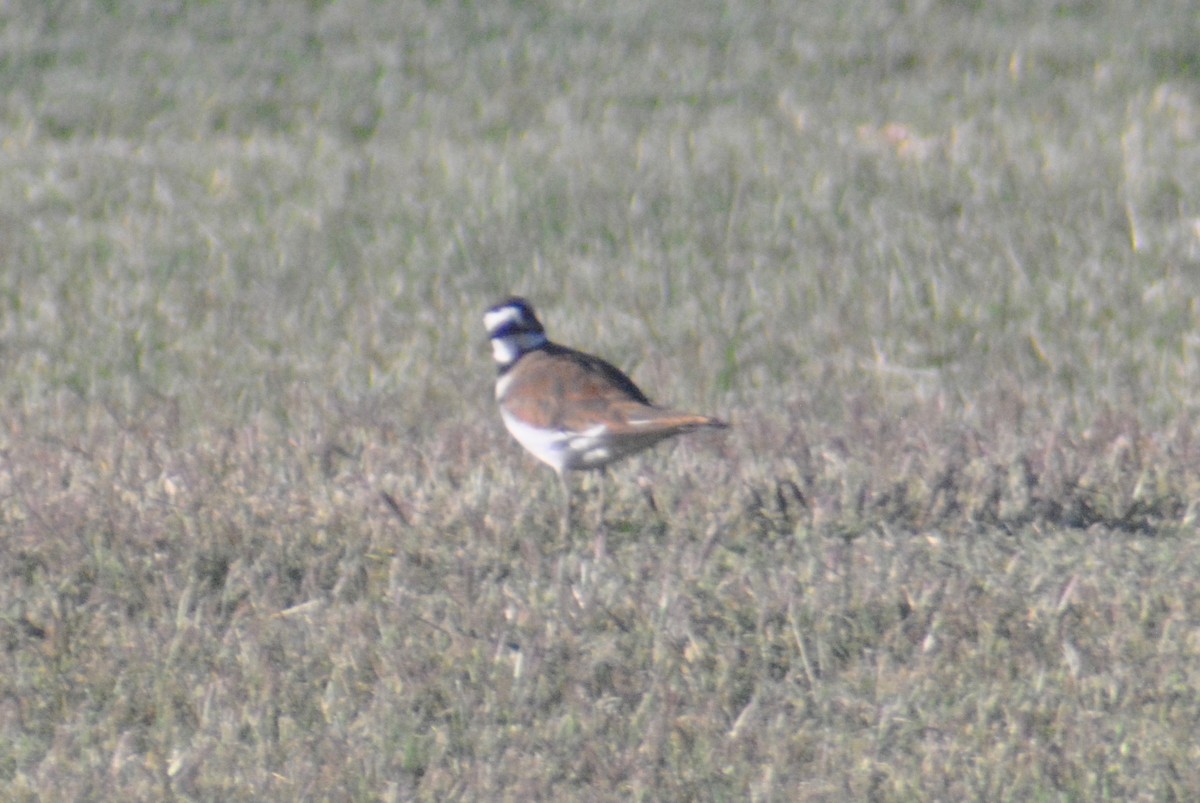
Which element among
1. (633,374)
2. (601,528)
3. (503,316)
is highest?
(503,316)

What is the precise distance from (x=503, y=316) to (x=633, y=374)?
1.21 metres

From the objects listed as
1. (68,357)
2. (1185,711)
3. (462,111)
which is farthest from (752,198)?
(1185,711)

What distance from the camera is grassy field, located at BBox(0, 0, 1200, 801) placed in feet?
15.2

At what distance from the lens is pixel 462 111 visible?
12234 millimetres

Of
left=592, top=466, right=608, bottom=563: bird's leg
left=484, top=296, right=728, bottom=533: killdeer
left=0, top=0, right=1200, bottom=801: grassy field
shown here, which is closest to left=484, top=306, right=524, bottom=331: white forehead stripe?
left=484, top=296, right=728, bottom=533: killdeer

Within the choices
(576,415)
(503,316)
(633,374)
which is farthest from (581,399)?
(633,374)

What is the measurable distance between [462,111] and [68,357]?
477cm

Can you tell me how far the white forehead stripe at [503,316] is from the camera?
671 cm

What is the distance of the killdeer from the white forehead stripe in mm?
185

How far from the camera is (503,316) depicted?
673 centimetres

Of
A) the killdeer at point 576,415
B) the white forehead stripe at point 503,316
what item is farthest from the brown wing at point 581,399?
the white forehead stripe at point 503,316

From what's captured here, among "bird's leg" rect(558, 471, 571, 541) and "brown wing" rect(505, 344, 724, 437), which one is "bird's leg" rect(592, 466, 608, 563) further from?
"brown wing" rect(505, 344, 724, 437)

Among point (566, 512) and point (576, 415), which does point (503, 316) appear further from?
point (566, 512)

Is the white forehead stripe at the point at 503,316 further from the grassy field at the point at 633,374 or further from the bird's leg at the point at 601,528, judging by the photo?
the bird's leg at the point at 601,528
